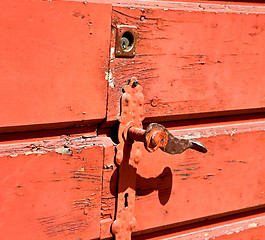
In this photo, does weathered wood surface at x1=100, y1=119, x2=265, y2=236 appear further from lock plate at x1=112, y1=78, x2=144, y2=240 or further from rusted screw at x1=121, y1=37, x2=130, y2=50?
rusted screw at x1=121, y1=37, x2=130, y2=50

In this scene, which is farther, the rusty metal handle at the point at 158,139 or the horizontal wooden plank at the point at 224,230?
the horizontal wooden plank at the point at 224,230

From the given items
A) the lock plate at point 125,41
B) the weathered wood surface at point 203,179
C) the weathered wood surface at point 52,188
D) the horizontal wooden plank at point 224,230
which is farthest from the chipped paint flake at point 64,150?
the horizontal wooden plank at point 224,230

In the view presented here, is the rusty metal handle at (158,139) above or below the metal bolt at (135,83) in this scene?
below

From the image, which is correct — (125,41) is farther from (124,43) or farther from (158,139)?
(158,139)

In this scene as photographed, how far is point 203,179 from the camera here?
3.66 ft

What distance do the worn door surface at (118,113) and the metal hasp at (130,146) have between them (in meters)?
0.02

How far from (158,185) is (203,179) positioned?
148 millimetres

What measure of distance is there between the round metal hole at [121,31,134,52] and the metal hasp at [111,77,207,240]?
0.23 feet

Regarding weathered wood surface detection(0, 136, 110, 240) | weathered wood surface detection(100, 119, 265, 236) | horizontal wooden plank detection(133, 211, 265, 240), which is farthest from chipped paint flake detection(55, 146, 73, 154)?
horizontal wooden plank detection(133, 211, 265, 240)

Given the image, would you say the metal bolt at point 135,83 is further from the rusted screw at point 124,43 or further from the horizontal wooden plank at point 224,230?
the horizontal wooden plank at point 224,230

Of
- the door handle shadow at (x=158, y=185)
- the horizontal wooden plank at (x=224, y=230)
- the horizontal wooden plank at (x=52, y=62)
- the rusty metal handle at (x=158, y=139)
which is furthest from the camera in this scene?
the horizontal wooden plank at (x=224, y=230)

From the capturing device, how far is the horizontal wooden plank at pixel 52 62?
76 cm

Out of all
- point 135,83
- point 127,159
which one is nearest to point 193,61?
→ point 135,83

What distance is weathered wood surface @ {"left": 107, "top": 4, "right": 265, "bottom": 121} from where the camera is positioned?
0.92m
